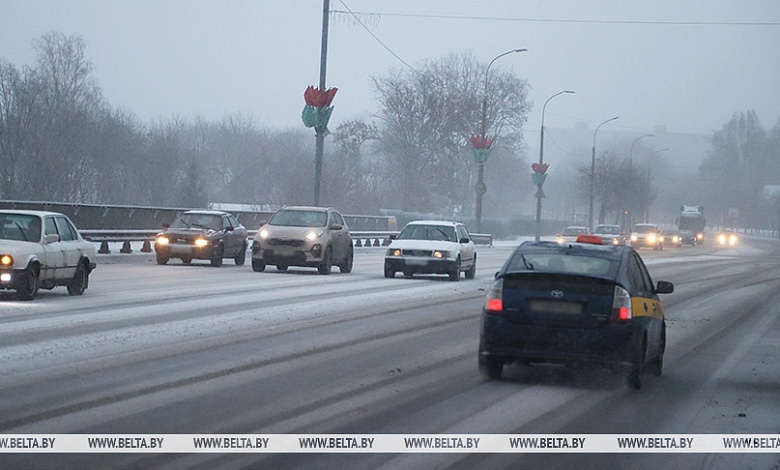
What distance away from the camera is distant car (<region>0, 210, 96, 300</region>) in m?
18.1

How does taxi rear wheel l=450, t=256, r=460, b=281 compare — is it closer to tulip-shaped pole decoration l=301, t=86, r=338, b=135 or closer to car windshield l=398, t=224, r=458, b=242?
car windshield l=398, t=224, r=458, b=242

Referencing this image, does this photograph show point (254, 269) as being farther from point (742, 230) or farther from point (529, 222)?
point (742, 230)

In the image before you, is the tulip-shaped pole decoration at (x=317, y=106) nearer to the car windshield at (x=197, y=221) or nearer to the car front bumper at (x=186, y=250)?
the car windshield at (x=197, y=221)

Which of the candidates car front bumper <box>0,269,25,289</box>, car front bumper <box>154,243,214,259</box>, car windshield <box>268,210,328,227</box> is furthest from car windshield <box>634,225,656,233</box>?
car front bumper <box>0,269,25,289</box>

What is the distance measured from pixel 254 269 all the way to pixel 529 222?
73730mm

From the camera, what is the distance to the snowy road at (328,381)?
27.7 feet

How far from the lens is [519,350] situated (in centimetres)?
1126

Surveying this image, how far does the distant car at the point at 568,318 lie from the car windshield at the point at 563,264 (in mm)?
10

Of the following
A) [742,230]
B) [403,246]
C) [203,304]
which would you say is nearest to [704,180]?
[742,230]

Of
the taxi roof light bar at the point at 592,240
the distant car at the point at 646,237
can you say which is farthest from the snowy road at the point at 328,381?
the distant car at the point at 646,237

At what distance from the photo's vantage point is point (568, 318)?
36.6 ft

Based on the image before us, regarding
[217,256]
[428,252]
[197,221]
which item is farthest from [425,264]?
[197,221]

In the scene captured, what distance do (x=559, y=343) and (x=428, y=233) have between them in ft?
63.7

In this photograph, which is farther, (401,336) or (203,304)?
(203,304)
